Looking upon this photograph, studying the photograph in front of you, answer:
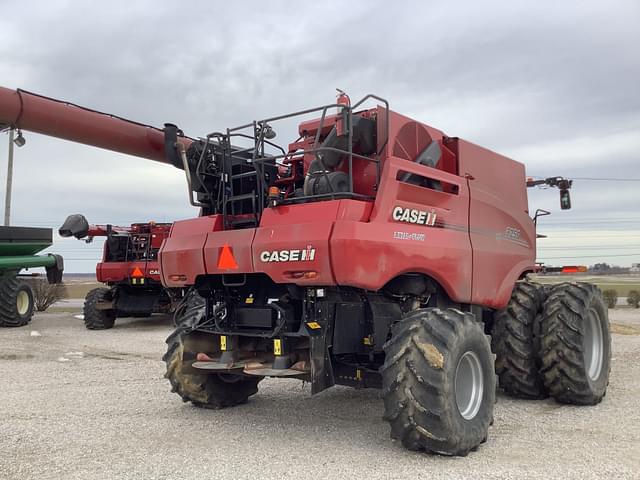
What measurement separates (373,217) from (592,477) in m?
2.50

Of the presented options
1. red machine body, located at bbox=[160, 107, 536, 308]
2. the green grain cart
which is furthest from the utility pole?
red machine body, located at bbox=[160, 107, 536, 308]

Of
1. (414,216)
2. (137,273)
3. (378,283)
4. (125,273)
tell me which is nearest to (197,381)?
(378,283)

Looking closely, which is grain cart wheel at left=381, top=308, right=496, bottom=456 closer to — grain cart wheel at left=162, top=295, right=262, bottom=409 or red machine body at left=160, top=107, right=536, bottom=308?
red machine body at left=160, top=107, right=536, bottom=308

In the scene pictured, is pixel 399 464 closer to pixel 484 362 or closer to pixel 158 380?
pixel 484 362

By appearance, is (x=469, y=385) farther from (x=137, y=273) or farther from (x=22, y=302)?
(x=22, y=302)

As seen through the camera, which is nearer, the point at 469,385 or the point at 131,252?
the point at 469,385

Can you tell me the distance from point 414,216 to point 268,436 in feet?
7.82

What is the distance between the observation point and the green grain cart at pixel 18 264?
647 inches

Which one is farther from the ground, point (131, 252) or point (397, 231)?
point (131, 252)

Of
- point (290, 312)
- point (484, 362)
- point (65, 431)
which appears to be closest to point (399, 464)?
point (484, 362)

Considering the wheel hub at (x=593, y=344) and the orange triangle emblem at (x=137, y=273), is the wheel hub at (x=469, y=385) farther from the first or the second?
the orange triangle emblem at (x=137, y=273)

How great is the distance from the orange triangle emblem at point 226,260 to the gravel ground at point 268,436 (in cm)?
153

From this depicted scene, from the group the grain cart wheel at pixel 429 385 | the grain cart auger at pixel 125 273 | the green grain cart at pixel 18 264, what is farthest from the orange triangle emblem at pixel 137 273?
the grain cart wheel at pixel 429 385

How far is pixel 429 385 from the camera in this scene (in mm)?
4891
